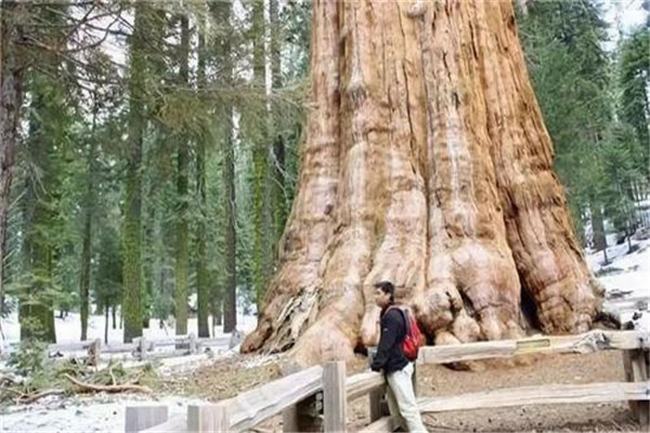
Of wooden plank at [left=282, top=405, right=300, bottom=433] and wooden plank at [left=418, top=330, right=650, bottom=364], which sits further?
wooden plank at [left=418, top=330, right=650, bottom=364]

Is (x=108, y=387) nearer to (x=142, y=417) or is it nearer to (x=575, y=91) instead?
(x=142, y=417)

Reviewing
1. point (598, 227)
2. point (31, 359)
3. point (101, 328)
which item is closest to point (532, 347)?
point (31, 359)

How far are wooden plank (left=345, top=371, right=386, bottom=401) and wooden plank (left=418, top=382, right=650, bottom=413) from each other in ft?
2.14

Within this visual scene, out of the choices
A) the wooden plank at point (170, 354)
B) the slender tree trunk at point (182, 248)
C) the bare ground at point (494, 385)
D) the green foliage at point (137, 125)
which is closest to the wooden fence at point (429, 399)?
the bare ground at point (494, 385)

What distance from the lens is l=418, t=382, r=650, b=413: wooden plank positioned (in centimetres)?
622

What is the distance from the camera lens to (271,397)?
3.90m

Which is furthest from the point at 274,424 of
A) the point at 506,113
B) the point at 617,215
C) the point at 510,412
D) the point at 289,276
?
the point at 617,215

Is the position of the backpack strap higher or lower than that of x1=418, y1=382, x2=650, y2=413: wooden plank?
higher

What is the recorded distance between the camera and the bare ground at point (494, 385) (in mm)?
6574

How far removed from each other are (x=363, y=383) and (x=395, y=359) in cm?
43

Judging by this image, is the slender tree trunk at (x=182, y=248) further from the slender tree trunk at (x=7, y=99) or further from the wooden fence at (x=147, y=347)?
the slender tree trunk at (x=7, y=99)

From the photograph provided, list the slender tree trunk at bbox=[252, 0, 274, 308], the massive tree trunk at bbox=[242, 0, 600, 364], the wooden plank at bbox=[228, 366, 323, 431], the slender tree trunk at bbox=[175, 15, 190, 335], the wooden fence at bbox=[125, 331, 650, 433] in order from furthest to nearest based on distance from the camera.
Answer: the slender tree trunk at bbox=[252, 0, 274, 308], the slender tree trunk at bbox=[175, 15, 190, 335], the massive tree trunk at bbox=[242, 0, 600, 364], the wooden fence at bbox=[125, 331, 650, 433], the wooden plank at bbox=[228, 366, 323, 431]

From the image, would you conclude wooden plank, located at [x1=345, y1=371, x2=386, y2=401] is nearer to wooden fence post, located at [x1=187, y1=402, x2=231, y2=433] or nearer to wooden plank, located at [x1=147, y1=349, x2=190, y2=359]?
wooden fence post, located at [x1=187, y1=402, x2=231, y2=433]

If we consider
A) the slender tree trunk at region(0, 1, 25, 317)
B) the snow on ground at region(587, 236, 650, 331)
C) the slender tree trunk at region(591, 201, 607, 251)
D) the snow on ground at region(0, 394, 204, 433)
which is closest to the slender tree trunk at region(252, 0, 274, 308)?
the slender tree trunk at region(0, 1, 25, 317)
